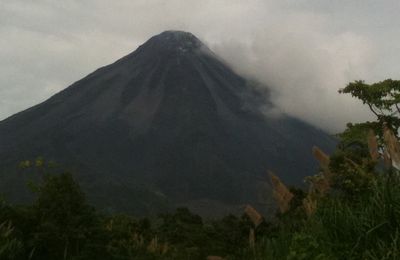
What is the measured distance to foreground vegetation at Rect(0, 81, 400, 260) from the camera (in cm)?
545

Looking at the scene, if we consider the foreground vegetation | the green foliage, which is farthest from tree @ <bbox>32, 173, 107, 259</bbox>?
the green foliage

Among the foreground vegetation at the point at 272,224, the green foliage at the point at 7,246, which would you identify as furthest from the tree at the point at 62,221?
the green foliage at the point at 7,246

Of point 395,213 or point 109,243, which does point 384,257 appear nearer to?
point 395,213

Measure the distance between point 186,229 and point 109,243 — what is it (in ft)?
14.1

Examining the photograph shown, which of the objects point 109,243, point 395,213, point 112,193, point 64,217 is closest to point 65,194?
point 64,217

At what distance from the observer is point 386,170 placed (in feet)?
19.2

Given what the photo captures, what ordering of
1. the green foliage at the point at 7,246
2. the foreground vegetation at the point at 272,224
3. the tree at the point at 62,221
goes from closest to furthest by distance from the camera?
1. the foreground vegetation at the point at 272,224
2. the green foliage at the point at 7,246
3. the tree at the point at 62,221

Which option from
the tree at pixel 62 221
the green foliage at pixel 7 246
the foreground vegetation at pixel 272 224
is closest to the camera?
the foreground vegetation at pixel 272 224

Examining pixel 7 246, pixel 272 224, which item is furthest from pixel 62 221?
pixel 272 224

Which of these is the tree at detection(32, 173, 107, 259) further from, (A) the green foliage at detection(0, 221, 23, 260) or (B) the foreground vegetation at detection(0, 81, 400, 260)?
(A) the green foliage at detection(0, 221, 23, 260)

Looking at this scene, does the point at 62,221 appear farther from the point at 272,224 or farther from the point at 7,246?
the point at 272,224

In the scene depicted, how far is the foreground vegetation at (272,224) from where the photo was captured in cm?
545

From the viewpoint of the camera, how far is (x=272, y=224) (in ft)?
37.3

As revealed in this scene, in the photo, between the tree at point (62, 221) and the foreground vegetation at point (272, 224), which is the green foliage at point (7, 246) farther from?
the tree at point (62, 221)
